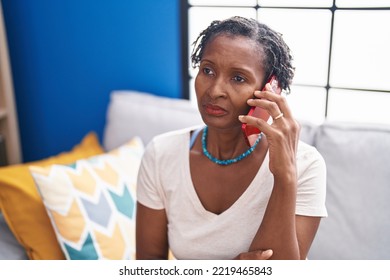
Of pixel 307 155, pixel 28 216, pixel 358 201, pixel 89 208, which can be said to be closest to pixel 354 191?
pixel 358 201

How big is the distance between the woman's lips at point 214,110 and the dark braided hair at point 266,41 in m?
0.07

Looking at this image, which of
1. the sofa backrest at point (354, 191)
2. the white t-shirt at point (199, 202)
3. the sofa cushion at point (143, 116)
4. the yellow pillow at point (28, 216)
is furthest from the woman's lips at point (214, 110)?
the yellow pillow at point (28, 216)

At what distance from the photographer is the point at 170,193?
2.77 ft

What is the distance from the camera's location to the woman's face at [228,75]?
63cm

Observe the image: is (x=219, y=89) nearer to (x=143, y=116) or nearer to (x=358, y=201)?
(x=358, y=201)

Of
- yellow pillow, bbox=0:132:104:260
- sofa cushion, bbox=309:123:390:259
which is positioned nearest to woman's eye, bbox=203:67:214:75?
sofa cushion, bbox=309:123:390:259

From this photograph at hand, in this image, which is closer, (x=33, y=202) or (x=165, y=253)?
(x=165, y=253)

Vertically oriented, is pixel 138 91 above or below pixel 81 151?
above

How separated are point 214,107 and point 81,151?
76cm

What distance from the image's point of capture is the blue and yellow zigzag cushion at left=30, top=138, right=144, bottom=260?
1.07 m

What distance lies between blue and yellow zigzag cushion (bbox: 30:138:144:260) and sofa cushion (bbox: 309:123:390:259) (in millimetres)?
442

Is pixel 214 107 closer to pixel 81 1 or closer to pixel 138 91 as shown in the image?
pixel 138 91

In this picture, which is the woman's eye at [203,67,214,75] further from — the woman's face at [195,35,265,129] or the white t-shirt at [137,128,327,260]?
the white t-shirt at [137,128,327,260]

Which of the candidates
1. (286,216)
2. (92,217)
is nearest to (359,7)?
(286,216)
